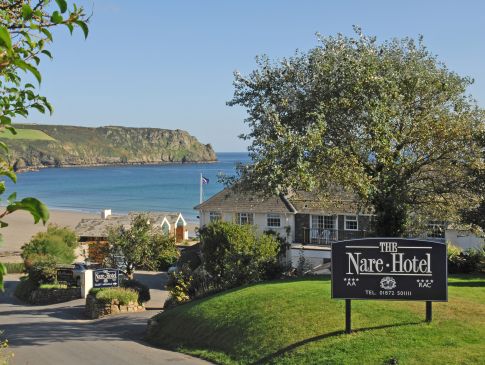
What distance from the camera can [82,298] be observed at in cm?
3359

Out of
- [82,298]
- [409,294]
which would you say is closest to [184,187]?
[82,298]

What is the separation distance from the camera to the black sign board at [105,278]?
1124 inches

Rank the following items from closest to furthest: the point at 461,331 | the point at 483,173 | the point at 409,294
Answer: the point at 461,331 < the point at 409,294 < the point at 483,173

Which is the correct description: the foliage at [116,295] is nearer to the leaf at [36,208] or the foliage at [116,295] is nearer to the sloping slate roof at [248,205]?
the sloping slate roof at [248,205]

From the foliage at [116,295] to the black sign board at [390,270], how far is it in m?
14.6

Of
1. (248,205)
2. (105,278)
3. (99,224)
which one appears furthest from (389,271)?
(99,224)

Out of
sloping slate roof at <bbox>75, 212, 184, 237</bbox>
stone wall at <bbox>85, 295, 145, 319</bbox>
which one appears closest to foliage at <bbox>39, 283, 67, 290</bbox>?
stone wall at <bbox>85, 295, 145, 319</bbox>

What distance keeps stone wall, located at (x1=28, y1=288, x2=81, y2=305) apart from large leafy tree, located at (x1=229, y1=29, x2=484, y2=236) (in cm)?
1735

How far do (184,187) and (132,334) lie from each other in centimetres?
12709

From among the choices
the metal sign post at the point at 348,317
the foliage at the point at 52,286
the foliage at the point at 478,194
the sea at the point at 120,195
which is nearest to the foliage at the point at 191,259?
the foliage at the point at 52,286

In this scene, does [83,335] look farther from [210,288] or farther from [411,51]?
[411,51]

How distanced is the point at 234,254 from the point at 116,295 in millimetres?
6652

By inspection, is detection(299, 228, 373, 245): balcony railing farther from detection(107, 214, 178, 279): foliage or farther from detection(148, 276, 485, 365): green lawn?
detection(148, 276, 485, 365): green lawn

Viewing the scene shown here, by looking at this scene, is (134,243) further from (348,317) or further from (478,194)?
(348,317)
